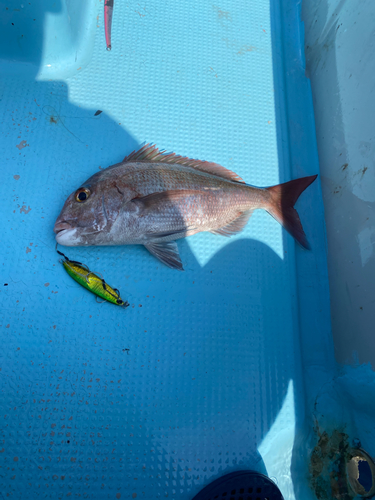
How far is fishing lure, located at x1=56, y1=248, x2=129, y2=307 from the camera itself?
5.56ft

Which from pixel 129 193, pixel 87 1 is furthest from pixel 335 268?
pixel 87 1

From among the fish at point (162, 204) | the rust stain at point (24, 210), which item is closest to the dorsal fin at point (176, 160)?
the fish at point (162, 204)

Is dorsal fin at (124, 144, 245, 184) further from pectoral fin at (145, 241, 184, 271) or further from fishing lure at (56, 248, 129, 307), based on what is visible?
fishing lure at (56, 248, 129, 307)

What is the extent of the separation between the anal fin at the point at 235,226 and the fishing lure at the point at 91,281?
793 mm

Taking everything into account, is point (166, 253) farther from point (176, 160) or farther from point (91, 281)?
point (176, 160)

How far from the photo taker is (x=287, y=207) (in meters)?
1.97

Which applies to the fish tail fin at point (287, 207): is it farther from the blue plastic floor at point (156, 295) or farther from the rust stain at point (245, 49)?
the rust stain at point (245, 49)

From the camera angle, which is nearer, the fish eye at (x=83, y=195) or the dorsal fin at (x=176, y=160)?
the fish eye at (x=83, y=195)

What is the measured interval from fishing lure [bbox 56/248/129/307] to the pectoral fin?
0.35 meters

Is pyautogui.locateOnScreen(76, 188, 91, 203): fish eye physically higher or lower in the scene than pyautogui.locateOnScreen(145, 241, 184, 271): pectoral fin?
higher

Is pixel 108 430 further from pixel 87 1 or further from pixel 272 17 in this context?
pixel 272 17

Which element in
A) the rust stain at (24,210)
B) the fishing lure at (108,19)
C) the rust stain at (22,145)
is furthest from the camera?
the fishing lure at (108,19)

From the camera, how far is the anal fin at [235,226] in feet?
6.36

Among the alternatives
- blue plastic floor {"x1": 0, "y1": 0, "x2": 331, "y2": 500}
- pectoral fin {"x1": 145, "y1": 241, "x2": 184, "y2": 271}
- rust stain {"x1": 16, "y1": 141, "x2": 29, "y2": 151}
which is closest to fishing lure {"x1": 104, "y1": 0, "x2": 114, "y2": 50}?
blue plastic floor {"x1": 0, "y1": 0, "x2": 331, "y2": 500}
